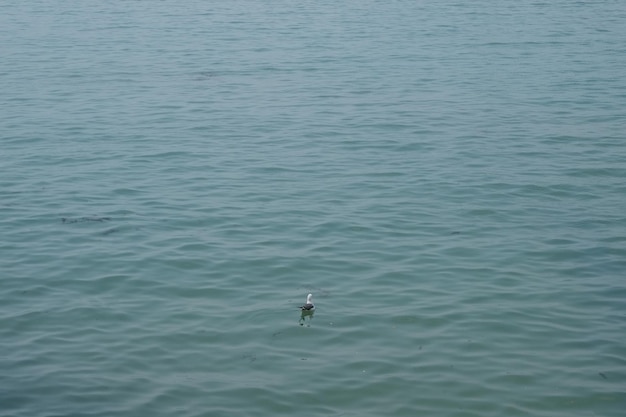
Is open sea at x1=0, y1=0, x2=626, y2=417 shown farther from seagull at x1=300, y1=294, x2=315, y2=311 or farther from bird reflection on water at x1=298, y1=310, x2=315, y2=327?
seagull at x1=300, y1=294, x2=315, y2=311

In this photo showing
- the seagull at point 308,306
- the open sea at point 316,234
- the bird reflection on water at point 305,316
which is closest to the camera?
the open sea at point 316,234

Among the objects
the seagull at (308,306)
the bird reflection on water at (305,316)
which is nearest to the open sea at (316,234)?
the bird reflection on water at (305,316)

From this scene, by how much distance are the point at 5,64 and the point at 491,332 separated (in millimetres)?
19375

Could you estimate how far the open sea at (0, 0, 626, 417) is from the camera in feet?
32.3

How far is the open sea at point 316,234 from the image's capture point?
388 inches

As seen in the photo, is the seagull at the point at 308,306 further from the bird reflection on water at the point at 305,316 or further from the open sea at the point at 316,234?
the open sea at the point at 316,234

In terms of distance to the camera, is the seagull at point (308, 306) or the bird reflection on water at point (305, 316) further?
the seagull at point (308, 306)

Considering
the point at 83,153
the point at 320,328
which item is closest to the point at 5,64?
the point at 83,153

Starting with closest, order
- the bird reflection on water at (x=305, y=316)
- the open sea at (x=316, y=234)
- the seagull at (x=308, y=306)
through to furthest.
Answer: the open sea at (x=316, y=234)
the bird reflection on water at (x=305, y=316)
the seagull at (x=308, y=306)

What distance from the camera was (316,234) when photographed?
13.9 meters

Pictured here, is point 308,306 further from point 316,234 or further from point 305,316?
point 316,234

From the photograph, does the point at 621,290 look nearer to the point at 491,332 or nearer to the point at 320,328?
the point at 491,332

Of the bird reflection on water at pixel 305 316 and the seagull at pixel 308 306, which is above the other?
the seagull at pixel 308 306

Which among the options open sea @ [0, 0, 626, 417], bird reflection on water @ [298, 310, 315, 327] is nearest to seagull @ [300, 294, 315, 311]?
bird reflection on water @ [298, 310, 315, 327]
